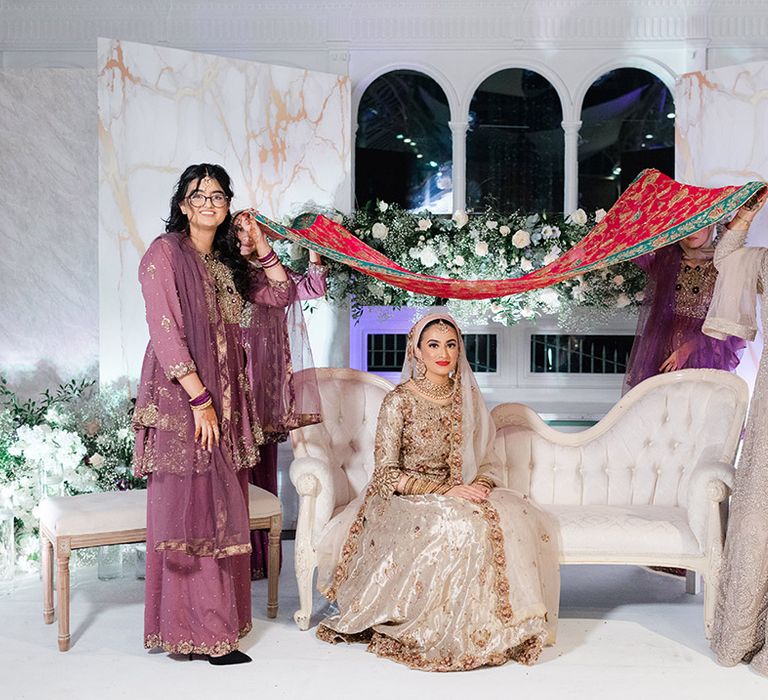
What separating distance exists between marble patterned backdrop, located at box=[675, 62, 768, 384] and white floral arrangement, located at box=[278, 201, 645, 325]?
2.32ft

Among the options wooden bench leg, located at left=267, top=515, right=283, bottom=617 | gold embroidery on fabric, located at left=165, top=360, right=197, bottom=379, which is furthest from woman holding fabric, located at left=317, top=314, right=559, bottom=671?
gold embroidery on fabric, located at left=165, top=360, right=197, bottom=379

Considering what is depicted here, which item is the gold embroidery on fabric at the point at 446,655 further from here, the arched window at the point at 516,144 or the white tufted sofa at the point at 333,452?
the arched window at the point at 516,144

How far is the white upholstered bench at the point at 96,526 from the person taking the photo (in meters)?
4.11

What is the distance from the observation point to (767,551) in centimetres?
386

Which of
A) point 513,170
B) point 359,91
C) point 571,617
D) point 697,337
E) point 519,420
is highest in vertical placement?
point 359,91

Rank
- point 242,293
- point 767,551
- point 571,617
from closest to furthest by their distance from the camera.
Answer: point 767,551, point 242,293, point 571,617

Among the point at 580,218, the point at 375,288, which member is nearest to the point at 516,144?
the point at 580,218

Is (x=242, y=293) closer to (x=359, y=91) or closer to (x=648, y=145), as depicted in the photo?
(x=359, y=91)

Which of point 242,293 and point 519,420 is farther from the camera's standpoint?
point 519,420

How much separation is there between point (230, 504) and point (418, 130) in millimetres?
3842

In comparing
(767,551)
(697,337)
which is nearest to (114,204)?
(697,337)

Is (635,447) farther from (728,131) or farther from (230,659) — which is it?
(230,659)

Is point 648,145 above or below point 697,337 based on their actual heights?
above

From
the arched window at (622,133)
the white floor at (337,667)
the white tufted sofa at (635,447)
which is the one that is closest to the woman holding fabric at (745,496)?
the white floor at (337,667)
